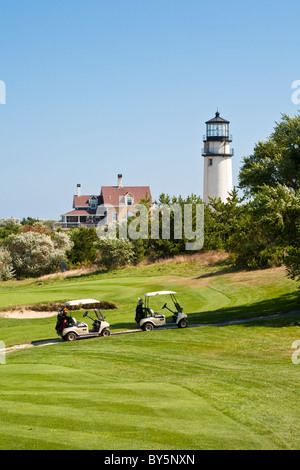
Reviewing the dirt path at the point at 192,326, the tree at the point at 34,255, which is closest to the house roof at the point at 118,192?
the tree at the point at 34,255

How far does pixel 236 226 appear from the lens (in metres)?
51.5

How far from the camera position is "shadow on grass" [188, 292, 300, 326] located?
100 feet

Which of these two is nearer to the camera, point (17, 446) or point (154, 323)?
point (17, 446)

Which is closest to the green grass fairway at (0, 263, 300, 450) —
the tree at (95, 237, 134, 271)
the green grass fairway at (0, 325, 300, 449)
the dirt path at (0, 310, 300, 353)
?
the green grass fairway at (0, 325, 300, 449)

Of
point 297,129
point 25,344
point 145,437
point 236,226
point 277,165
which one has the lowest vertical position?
point 25,344

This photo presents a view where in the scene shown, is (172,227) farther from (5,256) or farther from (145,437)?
(145,437)

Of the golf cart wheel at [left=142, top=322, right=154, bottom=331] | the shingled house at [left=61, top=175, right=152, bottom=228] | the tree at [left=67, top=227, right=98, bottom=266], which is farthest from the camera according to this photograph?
the shingled house at [left=61, top=175, right=152, bottom=228]

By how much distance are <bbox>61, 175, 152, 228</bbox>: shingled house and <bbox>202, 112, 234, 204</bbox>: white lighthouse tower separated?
26506mm

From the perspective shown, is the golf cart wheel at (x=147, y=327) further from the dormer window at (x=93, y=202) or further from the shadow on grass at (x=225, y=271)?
the dormer window at (x=93, y=202)

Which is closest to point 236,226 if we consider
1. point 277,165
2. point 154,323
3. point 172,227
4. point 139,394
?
point 172,227

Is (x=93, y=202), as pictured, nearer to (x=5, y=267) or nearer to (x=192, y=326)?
(x=5, y=267)

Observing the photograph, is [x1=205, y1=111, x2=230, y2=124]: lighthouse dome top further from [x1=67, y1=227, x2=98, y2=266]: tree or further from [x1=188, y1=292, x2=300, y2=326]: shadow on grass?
[x1=188, y1=292, x2=300, y2=326]: shadow on grass

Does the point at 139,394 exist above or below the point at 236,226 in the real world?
below

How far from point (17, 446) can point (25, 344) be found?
1711 centimetres
